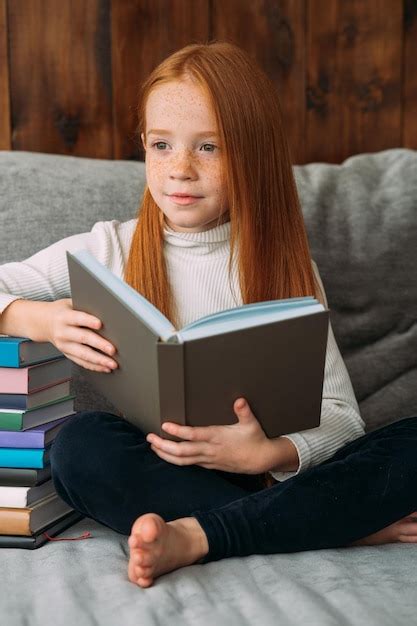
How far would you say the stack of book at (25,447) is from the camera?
48.9 inches

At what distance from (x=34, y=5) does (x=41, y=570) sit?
47.8 inches

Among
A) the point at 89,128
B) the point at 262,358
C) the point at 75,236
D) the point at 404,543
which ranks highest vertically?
the point at 89,128

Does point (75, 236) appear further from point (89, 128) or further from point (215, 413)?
point (89, 128)

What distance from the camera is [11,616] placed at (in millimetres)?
959

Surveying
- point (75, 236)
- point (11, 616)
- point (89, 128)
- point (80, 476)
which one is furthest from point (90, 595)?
point (89, 128)

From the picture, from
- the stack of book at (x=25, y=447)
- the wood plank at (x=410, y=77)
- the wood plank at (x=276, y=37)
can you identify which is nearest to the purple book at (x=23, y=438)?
the stack of book at (x=25, y=447)

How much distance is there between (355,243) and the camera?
1.67m

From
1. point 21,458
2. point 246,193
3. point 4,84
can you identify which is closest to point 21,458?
point 21,458

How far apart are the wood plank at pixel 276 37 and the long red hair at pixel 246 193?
Result: 618 mm

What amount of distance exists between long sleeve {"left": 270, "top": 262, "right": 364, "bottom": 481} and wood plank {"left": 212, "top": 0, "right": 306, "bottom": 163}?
0.76m

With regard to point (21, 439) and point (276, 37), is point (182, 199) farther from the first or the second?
point (276, 37)

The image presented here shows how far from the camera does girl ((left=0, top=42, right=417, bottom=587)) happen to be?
1182 millimetres

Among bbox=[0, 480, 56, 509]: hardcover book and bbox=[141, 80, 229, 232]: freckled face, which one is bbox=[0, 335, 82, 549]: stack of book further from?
bbox=[141, 80, 229, 232]: freckled face

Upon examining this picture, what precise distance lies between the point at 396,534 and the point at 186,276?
48 cm
